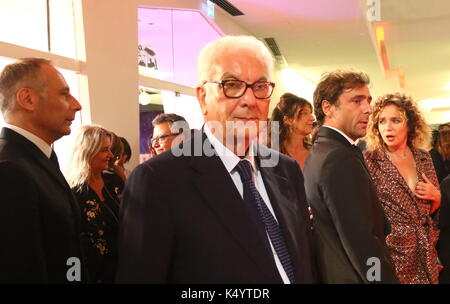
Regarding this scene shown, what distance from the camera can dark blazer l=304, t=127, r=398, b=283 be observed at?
180 centimetres

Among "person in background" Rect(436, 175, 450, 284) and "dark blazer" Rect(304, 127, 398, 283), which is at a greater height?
"dark blazer" Rect(304, 127, 398, 283)

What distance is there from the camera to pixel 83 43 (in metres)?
4.23

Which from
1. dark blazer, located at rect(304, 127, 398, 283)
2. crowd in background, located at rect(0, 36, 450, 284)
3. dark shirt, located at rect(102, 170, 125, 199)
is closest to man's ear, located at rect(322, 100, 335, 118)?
crowd in background, located at rect(0, 36, 450, 284)

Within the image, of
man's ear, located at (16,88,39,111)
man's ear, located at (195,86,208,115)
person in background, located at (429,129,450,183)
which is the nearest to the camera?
Answer: man's ear, located at (195,86,208,115)

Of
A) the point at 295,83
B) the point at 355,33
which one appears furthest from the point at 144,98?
the point at 295,83

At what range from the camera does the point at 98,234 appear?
7.74 ft

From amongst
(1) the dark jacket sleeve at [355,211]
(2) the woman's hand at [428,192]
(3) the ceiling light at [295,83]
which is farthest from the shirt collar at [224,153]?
(3) the ceiling light at [295,83]

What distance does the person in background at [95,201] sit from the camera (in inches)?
88.0

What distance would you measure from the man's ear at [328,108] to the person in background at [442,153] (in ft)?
12.0

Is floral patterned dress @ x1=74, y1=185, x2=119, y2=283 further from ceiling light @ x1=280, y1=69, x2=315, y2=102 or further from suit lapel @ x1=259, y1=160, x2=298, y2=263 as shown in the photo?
ceiling light @ x1=280, y1=69, x2=315, y2=102

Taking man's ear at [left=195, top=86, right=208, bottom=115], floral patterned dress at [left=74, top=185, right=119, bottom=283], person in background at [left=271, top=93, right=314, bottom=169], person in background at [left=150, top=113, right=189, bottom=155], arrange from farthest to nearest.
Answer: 1. person in background at [left=150, top=113, right=189, bottom=155]
2. person in background at [left=271, top=93, right=314, bottom=169]
3. floral patterned dress at [left=74, top=185, right=119, bottom=283]
4. man's ear at [left=195, top=86, right=208, bottom=115]

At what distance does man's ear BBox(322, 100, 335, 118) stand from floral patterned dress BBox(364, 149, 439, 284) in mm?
654

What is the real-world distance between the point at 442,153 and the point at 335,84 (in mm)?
3860

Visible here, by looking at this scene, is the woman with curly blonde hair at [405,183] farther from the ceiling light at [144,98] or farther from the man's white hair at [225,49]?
the ceiling light at [144,98]
